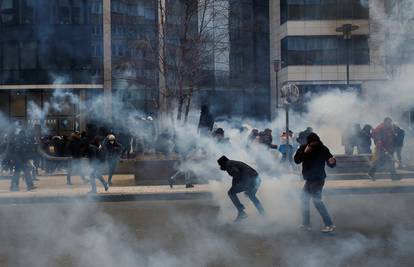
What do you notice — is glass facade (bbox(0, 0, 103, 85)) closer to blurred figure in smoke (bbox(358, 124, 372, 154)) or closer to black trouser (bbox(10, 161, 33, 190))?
black trouser (bbox(10, 161, 33, 190))

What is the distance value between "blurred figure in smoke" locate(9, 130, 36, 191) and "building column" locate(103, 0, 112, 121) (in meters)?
2.96

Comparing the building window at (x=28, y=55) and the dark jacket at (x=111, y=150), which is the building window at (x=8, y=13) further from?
the dark jacket at (x=111, y=150)

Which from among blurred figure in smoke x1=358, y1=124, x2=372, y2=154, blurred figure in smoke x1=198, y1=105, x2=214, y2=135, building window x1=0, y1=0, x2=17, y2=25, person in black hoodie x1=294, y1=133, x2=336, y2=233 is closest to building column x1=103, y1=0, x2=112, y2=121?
building window x1=0, y1=0, x2=17, y2=25

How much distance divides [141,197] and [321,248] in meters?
6.01

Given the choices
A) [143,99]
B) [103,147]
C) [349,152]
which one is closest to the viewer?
[103,147]

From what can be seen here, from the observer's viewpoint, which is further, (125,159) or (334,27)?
(334,27)

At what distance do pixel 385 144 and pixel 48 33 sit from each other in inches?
338

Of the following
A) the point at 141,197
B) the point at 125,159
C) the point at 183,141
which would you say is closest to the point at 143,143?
the point at 125,159

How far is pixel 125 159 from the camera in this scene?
1681 centimetres

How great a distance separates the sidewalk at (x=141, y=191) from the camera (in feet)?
37.8

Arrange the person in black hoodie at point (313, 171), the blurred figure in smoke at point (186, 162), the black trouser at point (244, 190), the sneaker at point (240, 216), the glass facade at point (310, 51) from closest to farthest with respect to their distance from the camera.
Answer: the person in black hoodie at point (313, 171) → the sneaker at point (240, 216) → the black trouser at point (244, 190) → the blurred figure in smoke at point (186, 162) → the glass facade at point (310, 51)

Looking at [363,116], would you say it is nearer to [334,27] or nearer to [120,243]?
[334,27]

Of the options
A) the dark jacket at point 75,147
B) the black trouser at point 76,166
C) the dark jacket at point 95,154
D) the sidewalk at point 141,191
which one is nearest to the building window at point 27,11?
the dark jacket at point 95,154

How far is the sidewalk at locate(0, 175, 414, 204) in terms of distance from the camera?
454 inches
